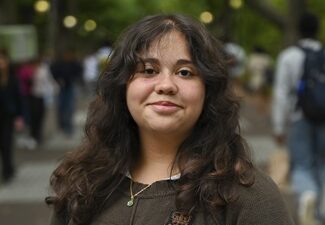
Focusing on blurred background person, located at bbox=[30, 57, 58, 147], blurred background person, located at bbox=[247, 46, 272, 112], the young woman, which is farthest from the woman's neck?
blurred background person, located at bbox=[247, 46, 272, 112]

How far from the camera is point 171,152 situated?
2490mm

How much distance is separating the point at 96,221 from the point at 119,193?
115 millimetres

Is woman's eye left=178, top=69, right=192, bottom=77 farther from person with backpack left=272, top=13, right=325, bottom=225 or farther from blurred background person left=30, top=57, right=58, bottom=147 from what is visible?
blurred background person left=30, top=57, right=58, bottom=147

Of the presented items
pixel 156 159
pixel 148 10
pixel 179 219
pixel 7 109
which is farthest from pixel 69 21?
pixel 148 10

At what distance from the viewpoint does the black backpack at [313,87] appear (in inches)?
251

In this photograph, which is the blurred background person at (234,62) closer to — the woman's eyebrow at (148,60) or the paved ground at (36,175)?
the woman's eyebrow at (148,60)

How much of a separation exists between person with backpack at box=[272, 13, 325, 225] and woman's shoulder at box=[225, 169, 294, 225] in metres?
4.21

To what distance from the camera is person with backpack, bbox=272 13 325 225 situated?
6.45 m

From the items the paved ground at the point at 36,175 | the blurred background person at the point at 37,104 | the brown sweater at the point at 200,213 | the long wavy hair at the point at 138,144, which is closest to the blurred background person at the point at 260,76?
the paved ground at the point at 36,175

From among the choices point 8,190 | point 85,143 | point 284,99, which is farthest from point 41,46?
point 85,143

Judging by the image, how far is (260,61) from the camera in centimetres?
2409

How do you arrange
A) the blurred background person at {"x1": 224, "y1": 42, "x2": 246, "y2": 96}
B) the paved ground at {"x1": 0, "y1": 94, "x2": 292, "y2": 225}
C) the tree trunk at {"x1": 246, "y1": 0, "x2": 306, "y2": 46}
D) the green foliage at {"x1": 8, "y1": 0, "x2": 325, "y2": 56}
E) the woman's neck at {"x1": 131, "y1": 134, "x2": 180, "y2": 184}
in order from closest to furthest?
the woman's neck at {"x1": 131, "y1": 134, "x2": 180, "y2": 184}
the blurred background person at {"x1": 224, "y1": 42, "x2": 246, "y2": 96}
the paved ground at {"x1": 0, "y1": 94, "x2": 292, "y2": 225}
the tree trunk at {"x1": 246, "y1": 0, "x2": 306, "y2": 46}
the green foliage at {"x1": 8, "y1": 0, "x2": 325, "y2": 56}

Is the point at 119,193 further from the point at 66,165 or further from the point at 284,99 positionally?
the point at 284,99

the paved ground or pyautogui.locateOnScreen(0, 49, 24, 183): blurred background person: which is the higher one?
pyautogui.locateOnScreen(0, 49, 24, 183): blurred background person
